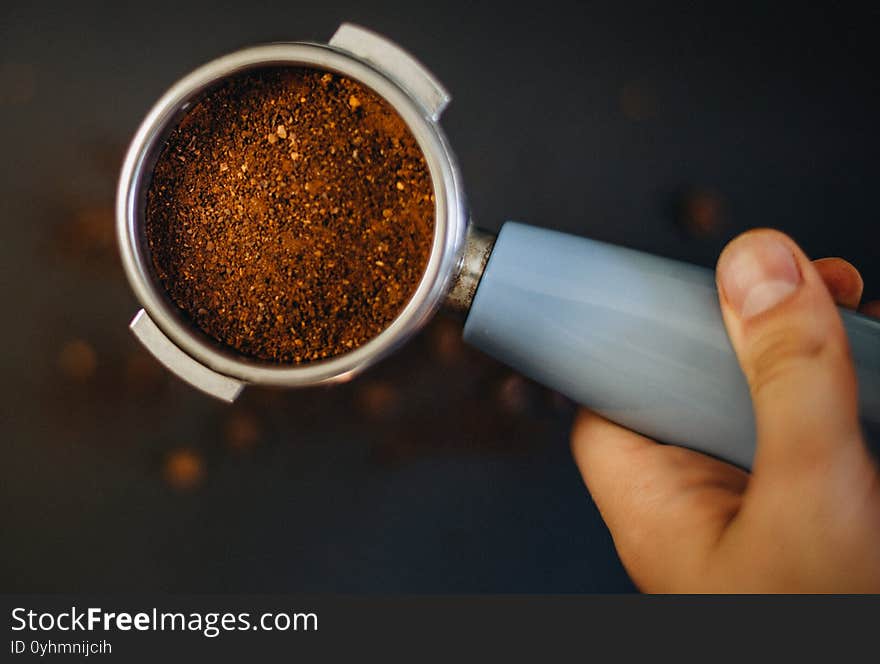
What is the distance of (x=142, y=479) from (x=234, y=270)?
0.31 m

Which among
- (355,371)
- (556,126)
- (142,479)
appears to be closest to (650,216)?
(556,126)

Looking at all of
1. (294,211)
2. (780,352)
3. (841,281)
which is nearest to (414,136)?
(294,211)

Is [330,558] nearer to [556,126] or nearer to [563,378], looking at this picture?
[563,378]

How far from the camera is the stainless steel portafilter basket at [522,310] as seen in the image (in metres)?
0.36

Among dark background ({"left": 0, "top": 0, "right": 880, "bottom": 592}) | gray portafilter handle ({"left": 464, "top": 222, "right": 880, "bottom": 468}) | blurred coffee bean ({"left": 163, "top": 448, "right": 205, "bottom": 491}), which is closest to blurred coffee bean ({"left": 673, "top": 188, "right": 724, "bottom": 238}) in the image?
dark background ({"left": 0, "top": 0, "right": 880, "bottom": 592})

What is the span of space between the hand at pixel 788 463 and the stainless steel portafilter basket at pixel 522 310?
3 centimetres

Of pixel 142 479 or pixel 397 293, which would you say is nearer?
pixel 397 293

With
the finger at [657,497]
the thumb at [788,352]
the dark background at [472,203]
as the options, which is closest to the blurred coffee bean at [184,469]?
the dark background at [472,203]

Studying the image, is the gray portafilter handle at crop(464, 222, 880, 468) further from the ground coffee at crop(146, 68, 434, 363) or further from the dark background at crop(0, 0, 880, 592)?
the dark background at crop(0, 0, 880, 592)

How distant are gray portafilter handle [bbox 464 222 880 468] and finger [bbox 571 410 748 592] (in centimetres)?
5

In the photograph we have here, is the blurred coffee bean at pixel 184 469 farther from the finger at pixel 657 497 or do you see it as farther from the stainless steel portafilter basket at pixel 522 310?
the finger at pixel 657 497

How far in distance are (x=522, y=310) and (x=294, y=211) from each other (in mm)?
145

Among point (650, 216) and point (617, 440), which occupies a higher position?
point (650, 216)

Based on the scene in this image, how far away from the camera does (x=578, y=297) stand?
0.41m
